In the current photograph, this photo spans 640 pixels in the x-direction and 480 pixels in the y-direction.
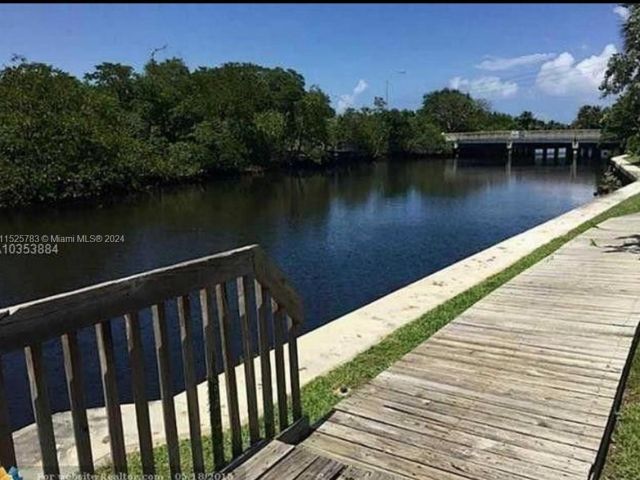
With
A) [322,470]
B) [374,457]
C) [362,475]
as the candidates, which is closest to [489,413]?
[374,457]

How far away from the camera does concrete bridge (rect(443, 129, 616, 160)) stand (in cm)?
5688

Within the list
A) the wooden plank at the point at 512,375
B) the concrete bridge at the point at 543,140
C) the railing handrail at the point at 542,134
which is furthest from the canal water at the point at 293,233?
the concrete bridge at the point at 543,140

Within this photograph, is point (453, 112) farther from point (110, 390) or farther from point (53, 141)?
point (110, 390)

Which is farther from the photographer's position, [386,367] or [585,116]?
[585,116]

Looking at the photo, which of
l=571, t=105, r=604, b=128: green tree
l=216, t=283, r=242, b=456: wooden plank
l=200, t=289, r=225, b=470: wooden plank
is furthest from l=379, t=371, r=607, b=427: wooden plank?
l=571, t=105, r=604, b=128: green tree

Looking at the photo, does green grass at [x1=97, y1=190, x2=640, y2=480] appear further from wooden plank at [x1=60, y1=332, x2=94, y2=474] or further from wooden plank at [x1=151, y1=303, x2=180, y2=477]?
wooden plank at [x1=60, y1=332, x2=94, y2=474]

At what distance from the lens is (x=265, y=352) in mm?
2971

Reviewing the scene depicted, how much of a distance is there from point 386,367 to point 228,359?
2.53 metres

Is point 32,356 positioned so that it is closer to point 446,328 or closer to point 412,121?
point 446,328

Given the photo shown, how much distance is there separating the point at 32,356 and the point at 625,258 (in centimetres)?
799

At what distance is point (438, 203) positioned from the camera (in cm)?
2736

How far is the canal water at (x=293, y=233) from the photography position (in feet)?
34.0

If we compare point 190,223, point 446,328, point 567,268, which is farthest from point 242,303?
point 190,223

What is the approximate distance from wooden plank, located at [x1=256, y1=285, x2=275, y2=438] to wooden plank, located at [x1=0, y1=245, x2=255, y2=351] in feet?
0.96
